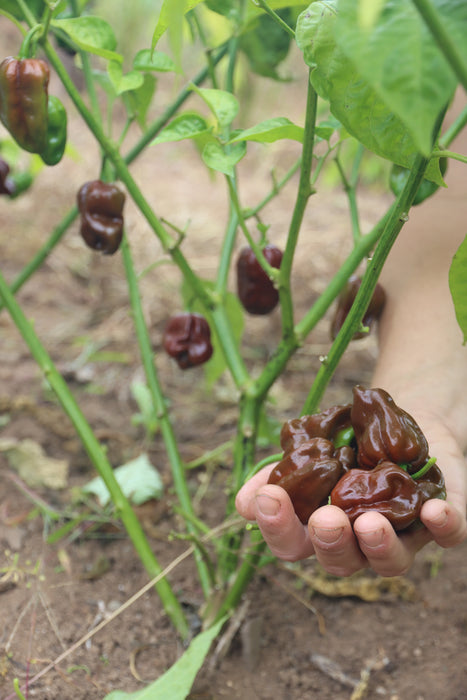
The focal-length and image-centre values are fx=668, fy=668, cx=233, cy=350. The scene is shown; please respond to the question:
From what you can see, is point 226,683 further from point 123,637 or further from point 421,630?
point 421,630

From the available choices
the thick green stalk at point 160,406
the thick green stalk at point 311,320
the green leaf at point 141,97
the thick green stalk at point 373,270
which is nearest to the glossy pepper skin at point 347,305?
the thick green stalk at point 311,320

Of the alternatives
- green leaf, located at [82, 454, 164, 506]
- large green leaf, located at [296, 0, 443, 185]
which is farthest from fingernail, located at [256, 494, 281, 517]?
green leaf, located at [82, 454, 164, 506]

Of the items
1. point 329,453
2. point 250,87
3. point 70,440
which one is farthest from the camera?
point 250,87

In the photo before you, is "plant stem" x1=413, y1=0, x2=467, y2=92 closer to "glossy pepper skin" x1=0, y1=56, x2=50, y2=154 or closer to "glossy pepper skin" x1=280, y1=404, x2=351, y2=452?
"glossy pepper skin" x1=280, y1=404, x2=351, y2=452

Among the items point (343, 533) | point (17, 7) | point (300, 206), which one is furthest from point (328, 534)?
point (17, 7)

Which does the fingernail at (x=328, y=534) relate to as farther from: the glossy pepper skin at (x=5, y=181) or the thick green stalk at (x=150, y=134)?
the glossy pepper skin at (x=5, y=181)

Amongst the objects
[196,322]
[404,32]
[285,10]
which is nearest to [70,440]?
[196,322]
